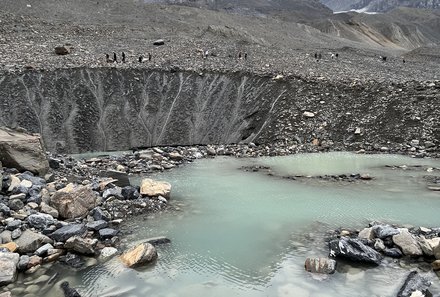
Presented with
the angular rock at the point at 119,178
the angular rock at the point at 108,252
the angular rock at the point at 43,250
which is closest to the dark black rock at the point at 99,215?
the angular rock at the point at 108,252

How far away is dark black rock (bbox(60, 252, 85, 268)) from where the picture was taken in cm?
897

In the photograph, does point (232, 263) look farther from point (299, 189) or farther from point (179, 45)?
point (179, 45)

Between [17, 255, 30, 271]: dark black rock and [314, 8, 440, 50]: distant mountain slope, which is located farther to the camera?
[314, 8, 440, 50]: distant mountain slope

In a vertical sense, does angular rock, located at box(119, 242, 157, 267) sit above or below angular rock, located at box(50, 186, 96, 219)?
below

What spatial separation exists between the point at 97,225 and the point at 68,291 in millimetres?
2744

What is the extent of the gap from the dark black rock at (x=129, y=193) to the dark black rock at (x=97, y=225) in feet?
6.29

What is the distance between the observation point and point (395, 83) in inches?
998

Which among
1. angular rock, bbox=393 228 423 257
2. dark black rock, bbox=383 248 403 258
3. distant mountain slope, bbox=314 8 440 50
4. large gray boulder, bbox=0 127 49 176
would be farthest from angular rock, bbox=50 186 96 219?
distant mountain slope, bbox=314 8 440 50

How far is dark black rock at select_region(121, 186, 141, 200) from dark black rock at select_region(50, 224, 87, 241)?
8.31 ft

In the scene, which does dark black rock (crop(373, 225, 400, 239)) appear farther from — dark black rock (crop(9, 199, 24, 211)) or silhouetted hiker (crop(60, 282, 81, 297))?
dark black rock (crop(9, 199, 24, 211))

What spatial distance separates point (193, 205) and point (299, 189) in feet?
13.4

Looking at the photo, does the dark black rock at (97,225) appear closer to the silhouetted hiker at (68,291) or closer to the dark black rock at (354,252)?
the silhouetted hiker at (68,291)

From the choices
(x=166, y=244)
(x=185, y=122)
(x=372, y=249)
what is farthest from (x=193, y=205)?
(x=185, y=122)

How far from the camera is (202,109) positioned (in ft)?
89.2
